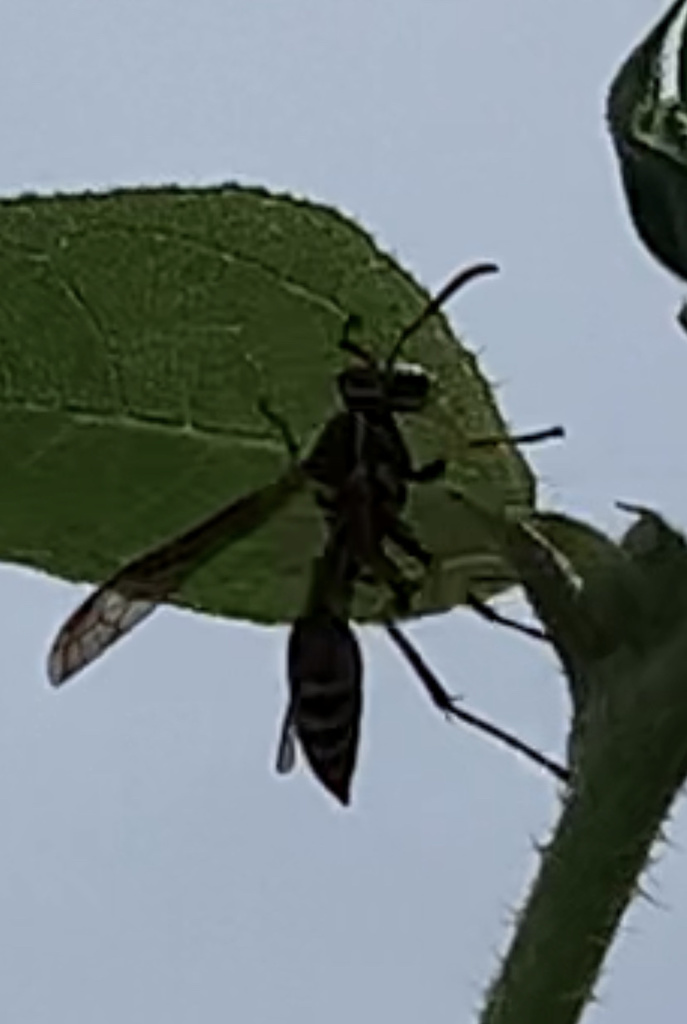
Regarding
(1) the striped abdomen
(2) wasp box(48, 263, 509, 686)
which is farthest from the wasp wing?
(1) the striped abdomen

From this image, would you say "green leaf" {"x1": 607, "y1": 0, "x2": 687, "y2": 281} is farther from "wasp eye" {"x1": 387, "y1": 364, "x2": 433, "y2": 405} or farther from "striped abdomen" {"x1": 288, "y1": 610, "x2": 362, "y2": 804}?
"striped abdomen" {"x1": 288, "y1": 610, "x2": 362, "y2": 804}

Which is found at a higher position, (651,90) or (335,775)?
(651,90)

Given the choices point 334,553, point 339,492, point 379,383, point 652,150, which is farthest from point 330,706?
point 652,150

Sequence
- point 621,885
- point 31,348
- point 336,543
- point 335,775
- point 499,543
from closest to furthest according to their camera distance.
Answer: point 621,885 → point 499,543 → point 31,348 → point 336,543 → point 335,775

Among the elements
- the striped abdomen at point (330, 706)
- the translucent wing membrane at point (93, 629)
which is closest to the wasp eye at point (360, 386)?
the translucent wing membrane at point (93, 629)

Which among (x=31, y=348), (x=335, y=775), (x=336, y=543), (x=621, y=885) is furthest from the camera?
(x=335, y=775)

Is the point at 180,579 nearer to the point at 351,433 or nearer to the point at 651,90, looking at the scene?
the point at 351,433

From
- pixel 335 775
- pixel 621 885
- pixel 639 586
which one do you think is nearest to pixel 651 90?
pixel 639 586
